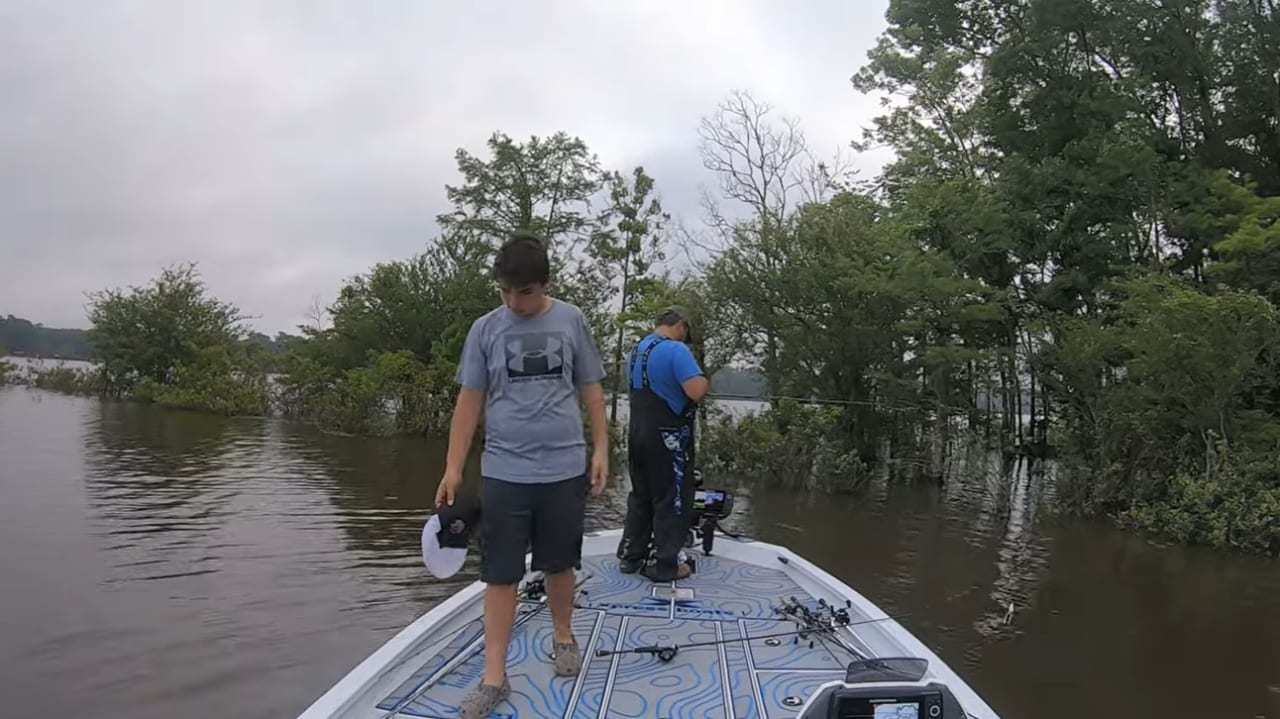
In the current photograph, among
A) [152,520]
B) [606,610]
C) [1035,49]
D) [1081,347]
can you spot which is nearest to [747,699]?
[606,610]

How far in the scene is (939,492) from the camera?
1329 cm

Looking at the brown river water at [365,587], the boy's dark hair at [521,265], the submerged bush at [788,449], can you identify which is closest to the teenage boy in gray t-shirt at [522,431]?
the boy's dark hair at [521,265]

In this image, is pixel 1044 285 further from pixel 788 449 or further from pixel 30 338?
pixel 30 338

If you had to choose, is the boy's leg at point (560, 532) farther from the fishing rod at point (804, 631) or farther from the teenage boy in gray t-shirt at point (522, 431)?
the fishing rod at point (804, 631)

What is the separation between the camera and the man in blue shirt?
14.5 feet

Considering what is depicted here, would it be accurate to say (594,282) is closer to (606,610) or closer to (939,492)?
(939,492)

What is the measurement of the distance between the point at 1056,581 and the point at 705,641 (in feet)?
18.9

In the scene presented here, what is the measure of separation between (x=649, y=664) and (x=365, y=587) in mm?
3872

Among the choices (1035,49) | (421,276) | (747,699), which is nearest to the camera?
(747,699)

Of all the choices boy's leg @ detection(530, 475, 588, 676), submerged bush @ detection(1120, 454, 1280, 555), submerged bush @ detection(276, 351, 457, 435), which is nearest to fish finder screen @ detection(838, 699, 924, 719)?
boy's leg @ detection(530, 475, 588, 676)

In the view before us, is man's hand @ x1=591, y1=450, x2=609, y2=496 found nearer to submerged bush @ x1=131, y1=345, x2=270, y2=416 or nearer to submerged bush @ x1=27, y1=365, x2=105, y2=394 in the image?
submerged bush @ x1=131, y1=345, x2=270, y2=416

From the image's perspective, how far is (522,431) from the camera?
9.82 ft

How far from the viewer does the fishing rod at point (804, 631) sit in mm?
3385

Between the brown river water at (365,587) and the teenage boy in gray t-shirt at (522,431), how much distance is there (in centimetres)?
199
